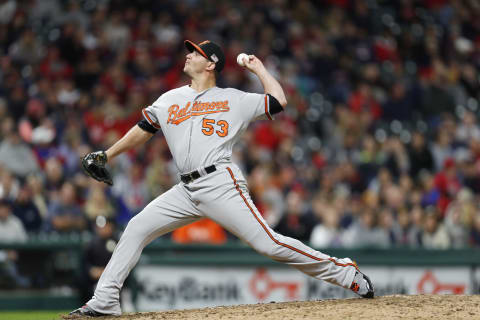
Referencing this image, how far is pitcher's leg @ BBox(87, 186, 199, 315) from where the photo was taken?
18.4 feet

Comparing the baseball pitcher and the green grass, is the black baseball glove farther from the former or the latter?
the green grass

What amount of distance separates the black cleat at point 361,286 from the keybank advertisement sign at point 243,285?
3.59 m

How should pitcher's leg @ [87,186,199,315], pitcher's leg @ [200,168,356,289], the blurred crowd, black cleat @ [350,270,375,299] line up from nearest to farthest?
1. pitcher's leg @ [200,168,356,289]
2. pitcher's leg @ [87,186,199,315]
3. black cleat @ [350,270,375,299]
4. the blurred crowd

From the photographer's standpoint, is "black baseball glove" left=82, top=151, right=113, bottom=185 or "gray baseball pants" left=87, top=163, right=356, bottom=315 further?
"black baseball glove" left=82, top=151, right=113, bottom=185

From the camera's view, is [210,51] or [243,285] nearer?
[210,51]

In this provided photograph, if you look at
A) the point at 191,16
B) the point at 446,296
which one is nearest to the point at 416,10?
the point at 191,16

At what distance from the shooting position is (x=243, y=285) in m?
9.79

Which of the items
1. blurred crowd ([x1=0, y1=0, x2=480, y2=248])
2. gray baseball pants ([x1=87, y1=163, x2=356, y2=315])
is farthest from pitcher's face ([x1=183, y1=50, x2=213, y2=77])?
blurred crowd ([x1=0, y1=0, x2=480, y2=248])

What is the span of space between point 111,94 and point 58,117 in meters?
1.05

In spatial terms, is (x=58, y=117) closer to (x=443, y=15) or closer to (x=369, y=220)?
(x=369, y=220)

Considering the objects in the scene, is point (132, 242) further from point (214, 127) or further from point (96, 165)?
point (214, 127)

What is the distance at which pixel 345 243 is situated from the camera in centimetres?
1048

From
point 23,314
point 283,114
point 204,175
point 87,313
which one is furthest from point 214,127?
point 283,114

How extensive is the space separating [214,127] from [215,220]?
663 mm
